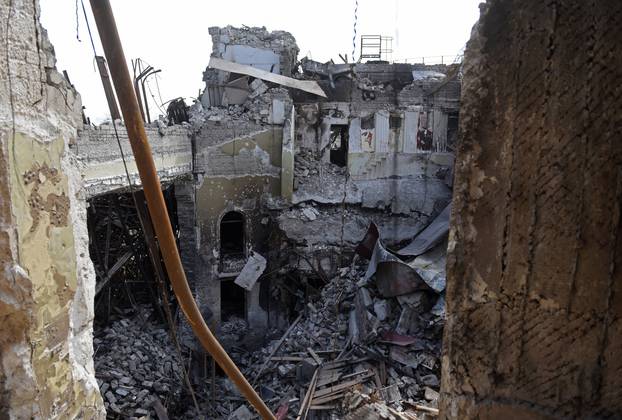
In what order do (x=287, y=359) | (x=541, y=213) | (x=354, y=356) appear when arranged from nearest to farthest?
(x=541, y=213), (x=354, y=356), (x=287, y=359)

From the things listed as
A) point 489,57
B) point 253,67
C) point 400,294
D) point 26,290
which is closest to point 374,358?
point 400,294

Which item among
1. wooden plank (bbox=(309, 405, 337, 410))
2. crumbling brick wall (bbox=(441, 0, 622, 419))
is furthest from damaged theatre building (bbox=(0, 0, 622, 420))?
wooden plank (bbox=(309, 405, 337, 410))

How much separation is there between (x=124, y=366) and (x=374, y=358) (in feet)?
16.0

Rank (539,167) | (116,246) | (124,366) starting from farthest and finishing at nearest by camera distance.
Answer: (116,246) → (124,366) → (539,167)

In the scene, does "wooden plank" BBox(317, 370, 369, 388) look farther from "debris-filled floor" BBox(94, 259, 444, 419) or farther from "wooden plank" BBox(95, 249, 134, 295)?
"wooden plank" BBox(95, 249, 134, 295)

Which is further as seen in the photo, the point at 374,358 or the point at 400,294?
the point at 400,294

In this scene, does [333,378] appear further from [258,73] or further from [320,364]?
[258,73]

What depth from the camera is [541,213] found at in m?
1.17

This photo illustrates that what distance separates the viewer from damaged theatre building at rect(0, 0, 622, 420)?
3.77 ft

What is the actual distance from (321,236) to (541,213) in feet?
33.9

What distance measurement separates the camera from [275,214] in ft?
38.1

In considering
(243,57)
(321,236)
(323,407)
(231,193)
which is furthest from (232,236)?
(323,407)

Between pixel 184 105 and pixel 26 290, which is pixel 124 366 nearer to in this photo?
pixel 184 105

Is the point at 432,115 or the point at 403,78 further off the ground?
the point at 403,78
